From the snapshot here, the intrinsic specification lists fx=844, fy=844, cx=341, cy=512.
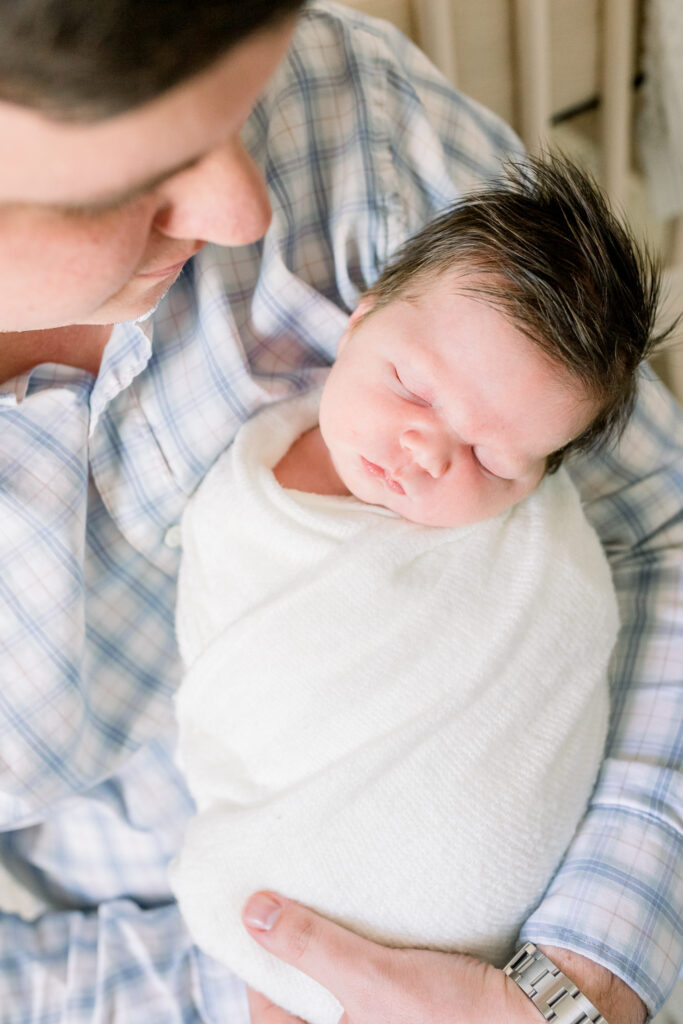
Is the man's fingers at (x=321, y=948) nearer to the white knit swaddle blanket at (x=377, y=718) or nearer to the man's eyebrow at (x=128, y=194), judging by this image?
the white knit swaddle blanket at (x=377, y=718)

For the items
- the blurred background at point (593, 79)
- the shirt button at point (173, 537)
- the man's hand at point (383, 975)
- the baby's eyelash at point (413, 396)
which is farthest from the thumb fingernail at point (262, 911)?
the blurred background at point (593, 79)

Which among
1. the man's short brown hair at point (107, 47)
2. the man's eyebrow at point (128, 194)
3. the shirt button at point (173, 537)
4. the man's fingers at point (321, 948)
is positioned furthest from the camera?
the shirt button at point (173, 537)

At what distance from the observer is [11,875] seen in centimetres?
118

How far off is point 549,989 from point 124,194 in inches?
35.0

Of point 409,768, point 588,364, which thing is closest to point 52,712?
point 409,768

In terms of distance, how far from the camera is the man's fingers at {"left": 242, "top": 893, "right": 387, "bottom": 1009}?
868 millimetres

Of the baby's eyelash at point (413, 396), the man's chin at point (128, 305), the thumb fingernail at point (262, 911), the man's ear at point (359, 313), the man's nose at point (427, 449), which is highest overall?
the man's chin at point (128, 305)

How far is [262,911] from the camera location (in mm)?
896

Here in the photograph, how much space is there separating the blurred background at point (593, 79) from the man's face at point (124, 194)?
757 mm

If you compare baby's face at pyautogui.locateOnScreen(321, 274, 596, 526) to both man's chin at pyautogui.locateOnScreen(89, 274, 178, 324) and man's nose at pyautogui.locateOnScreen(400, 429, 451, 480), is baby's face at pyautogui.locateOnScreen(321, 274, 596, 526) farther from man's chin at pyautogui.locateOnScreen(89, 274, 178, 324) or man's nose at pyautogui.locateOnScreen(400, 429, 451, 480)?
man's chin at pyautogui.locateOnScreen(89, 274, 178, 324)

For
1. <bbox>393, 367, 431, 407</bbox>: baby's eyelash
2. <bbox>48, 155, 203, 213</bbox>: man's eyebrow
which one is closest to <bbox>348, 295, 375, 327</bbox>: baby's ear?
<bbox>393, 367, 431, 407</bbox>: baby's eyelash

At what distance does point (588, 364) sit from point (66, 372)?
0.61 meters

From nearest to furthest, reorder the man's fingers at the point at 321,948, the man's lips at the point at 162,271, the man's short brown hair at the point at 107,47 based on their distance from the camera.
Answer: the man's short brown hair at the point at 107,47 < the man's lips at the point at 162,271 < the man's fingers at the point at 321,948

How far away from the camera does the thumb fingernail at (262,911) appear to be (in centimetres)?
89
